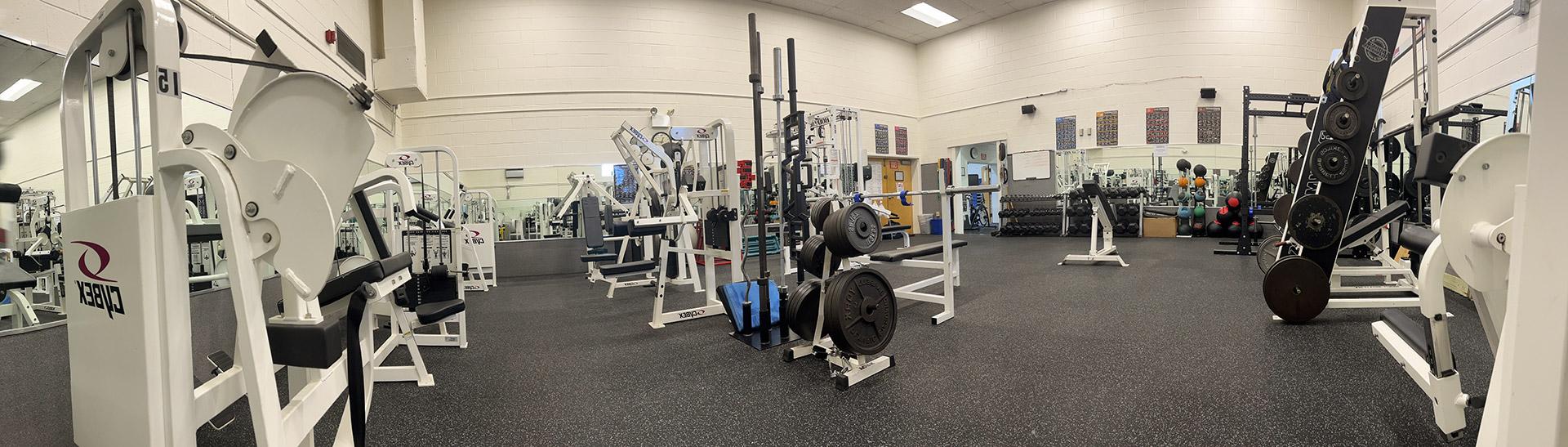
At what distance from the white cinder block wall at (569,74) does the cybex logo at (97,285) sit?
263 inches

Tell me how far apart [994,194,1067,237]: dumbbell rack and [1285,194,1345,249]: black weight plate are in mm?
6419

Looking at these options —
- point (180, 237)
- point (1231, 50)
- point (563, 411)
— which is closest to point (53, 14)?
point (180, 237)

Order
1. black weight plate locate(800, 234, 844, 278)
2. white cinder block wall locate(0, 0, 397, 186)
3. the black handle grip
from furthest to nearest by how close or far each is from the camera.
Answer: black weight plate locate(800, 234, 844, 278)
white cinder block wall locate(0, 0, 397, 186)
the black handle grip

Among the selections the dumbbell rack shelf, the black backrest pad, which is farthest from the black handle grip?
the dumbbell rack shelf

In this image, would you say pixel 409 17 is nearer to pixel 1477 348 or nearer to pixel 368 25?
pixel 368 25

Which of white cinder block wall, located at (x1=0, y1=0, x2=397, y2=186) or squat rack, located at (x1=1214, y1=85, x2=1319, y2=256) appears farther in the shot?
squat rack, located at (x1=1214, y1=85, x2=1319, y2=256)

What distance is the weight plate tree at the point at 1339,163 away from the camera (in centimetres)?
290

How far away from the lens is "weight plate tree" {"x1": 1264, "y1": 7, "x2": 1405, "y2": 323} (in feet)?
9.51

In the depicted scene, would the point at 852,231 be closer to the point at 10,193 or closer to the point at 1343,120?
the point at 10,193

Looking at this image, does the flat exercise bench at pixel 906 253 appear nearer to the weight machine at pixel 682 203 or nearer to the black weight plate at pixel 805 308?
the black weight plate at pixel 805 308

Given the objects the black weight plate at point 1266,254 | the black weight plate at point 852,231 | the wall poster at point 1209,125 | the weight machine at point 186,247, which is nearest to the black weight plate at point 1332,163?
the black weight plate at point 1266,254

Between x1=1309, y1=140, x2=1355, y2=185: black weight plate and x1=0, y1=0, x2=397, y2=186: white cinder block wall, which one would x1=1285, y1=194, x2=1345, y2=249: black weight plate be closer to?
x1=1309, y1=140, x2=1355, y2=185: black weight plate

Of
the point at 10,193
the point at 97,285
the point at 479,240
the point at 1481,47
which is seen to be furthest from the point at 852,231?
the point at 1481,47

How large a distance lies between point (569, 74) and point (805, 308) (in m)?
6.55
